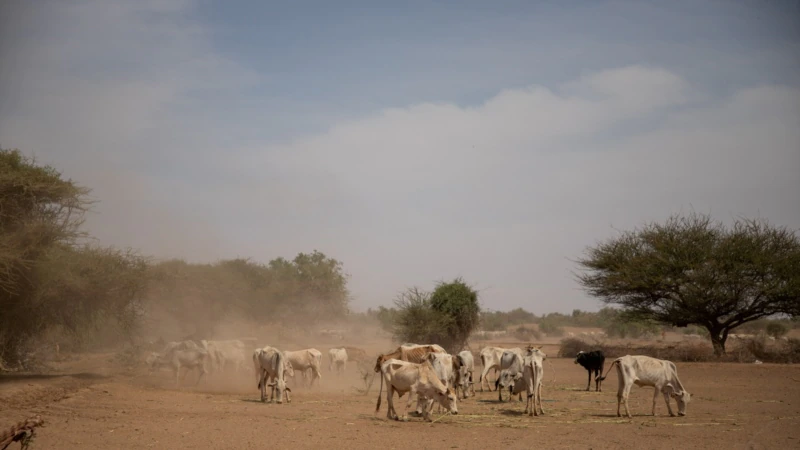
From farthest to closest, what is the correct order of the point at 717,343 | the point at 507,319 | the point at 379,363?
the point at 507,319 < the point at 717,343 < the point at 379,363

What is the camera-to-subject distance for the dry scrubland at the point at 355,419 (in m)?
13.6

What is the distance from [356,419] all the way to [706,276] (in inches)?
989

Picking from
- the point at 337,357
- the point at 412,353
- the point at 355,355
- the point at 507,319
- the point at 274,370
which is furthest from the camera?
the point at 507,319

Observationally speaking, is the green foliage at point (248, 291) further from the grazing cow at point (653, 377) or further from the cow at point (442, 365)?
the grazing cow at point (653, 377)

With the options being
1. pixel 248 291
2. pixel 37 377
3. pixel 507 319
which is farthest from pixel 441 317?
pixel 507 319

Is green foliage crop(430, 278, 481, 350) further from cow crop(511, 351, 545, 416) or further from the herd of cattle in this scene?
cow crop(511, 351, 545, 416)

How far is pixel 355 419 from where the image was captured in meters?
16.8

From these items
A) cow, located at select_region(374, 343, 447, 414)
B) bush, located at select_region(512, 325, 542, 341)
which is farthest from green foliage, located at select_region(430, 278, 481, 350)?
bush, located at select_region(512, 325, 542, 341)

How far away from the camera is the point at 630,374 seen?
1742cm

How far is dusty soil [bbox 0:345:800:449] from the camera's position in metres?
13.6

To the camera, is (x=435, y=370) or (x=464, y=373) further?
(x=464, y=373)

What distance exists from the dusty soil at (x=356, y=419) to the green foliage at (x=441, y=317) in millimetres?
8269

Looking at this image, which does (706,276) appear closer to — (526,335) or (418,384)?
(418,384)

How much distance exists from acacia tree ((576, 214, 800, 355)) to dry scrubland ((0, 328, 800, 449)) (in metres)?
9.34
